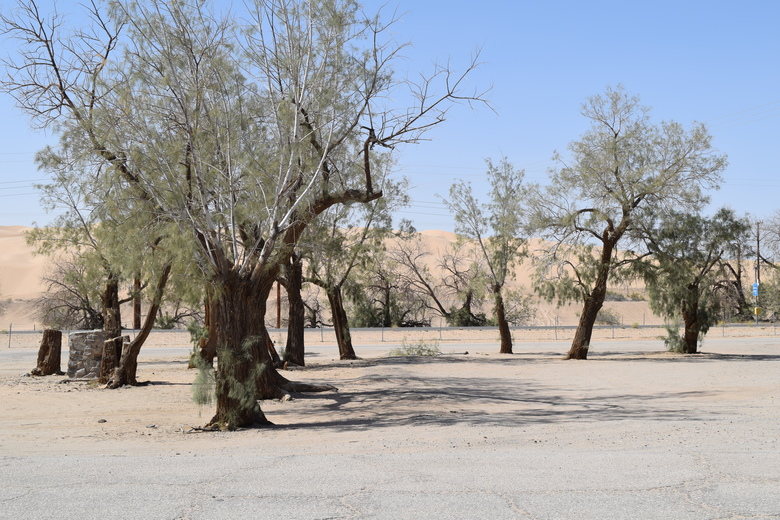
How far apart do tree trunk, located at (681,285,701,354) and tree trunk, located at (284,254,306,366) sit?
49.0 ft

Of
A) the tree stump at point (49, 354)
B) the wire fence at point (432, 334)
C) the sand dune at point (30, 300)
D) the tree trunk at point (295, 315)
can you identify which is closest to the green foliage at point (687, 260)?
the wire fence at point (432, 334)

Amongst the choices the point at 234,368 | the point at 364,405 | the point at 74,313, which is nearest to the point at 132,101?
the point at 234,368

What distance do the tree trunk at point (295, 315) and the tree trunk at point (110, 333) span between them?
583cm

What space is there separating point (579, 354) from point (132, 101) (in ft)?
67.2

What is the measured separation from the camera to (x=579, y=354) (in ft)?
101

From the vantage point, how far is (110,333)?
21.7 meters

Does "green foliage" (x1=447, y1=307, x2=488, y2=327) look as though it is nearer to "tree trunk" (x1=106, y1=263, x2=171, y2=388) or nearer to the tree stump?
the tree stump

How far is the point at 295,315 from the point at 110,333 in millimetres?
6477

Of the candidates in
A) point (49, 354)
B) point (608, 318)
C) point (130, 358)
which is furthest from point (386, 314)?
point (130, 358)

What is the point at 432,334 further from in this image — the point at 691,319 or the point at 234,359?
the point at 234,359

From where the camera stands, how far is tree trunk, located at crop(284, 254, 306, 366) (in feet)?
85.9

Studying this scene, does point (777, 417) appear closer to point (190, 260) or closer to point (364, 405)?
point (364, 405)

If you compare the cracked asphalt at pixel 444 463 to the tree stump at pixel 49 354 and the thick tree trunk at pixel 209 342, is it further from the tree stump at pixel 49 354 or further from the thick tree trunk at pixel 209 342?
the tree stump at pixel 49 354

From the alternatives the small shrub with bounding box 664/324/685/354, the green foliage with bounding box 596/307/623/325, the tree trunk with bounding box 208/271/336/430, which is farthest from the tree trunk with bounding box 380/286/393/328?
the tree trunk with bounding box 208/271/336/430
